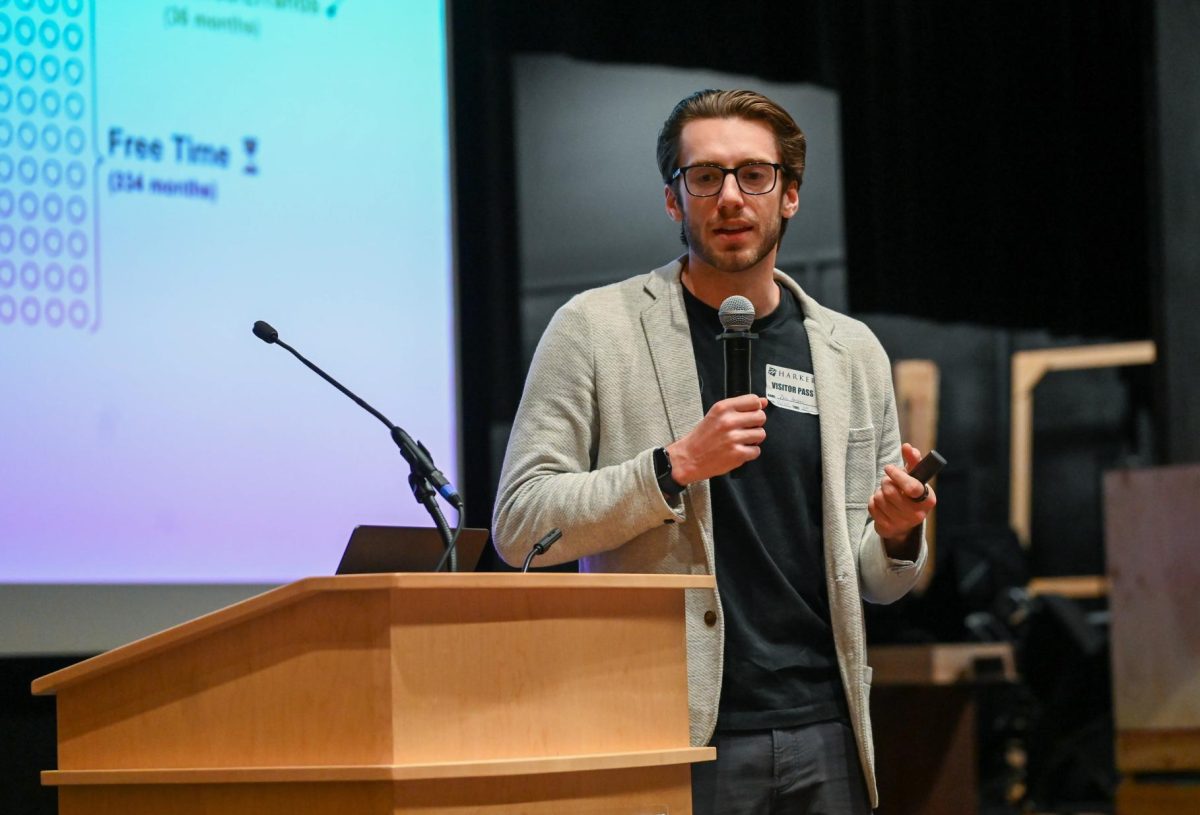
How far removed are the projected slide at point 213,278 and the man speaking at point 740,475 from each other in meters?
1.31

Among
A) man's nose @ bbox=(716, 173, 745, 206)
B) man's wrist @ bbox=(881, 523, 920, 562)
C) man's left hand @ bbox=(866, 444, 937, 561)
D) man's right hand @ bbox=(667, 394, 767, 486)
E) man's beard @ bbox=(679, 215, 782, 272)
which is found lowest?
man's wrist @ bbox=(881, 523, 920, 562)

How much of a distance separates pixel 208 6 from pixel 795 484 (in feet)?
6.59

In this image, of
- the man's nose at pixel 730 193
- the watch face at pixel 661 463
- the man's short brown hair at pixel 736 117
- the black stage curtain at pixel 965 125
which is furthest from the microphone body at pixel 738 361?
the black stage curtain at pixel 965 125

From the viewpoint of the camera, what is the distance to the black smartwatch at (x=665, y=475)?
2160mm

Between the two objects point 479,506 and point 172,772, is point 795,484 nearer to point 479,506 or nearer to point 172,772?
point 172,772

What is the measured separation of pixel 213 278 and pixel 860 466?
171 centimetres

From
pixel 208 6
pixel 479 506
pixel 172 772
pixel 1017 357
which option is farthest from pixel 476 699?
pixel 1017 357

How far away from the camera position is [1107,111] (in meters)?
6.95

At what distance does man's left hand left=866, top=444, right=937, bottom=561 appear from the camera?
2.22 meters

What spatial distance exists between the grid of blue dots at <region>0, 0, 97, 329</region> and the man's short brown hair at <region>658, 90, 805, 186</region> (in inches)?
56.9

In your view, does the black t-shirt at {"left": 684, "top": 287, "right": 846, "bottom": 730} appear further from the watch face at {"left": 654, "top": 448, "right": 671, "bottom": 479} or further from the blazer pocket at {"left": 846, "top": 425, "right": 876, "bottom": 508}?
the watch face at {"left": 654, "top": 448, "right": 671, "bottom": 479}

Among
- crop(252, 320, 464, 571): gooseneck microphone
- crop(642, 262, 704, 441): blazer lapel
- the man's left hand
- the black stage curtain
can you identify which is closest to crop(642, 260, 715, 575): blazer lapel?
crop(642, 262, 704, 441): blazer lapel

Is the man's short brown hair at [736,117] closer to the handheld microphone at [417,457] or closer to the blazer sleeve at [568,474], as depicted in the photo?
the blazer sleeve at [568,474]

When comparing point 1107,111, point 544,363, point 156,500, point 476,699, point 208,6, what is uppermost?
point 1107,111
